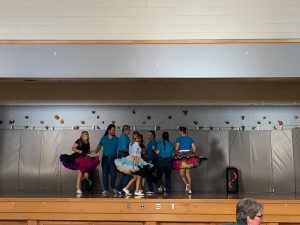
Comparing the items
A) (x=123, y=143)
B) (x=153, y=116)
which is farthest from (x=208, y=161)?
(x=123, y=143)

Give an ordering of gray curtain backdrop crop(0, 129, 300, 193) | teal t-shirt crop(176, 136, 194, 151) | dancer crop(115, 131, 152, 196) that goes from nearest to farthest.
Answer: dancer crop(115, 131, 152, 196) → teal t-shirt crop(176, 136, 194, 151) → gray curtain backdrop crop(0, 129, 300, 193)

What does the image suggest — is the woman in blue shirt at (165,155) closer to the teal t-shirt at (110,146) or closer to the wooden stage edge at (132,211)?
the teal t-shirt at (110,146)

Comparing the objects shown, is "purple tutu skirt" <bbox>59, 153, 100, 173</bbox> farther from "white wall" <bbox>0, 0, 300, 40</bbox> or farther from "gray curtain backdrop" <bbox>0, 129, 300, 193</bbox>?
"white wall" <bbox>0, 0, 300, 40</bbox>

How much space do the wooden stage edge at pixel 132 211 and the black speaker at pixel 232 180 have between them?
2.33 m

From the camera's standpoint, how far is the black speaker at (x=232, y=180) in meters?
11.9

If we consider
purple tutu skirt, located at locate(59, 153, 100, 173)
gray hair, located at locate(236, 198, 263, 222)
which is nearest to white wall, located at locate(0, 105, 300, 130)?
purple tutu skirt, located at locate(59, 153, 100, 173)

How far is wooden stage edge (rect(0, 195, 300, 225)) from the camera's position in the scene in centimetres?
928

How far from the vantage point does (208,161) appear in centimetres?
1261

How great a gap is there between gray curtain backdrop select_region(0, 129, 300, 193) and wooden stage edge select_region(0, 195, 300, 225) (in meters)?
2.69

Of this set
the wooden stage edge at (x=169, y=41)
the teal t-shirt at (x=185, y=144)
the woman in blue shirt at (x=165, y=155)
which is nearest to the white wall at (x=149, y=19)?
the wooden stage edge at (x=169, y=41)

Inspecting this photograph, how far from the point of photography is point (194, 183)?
41.1ft

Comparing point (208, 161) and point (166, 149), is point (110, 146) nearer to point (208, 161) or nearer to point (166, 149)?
point (166, 149)

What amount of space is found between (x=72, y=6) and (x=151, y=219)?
15.9 feet

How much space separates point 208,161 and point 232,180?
3.15 feet
